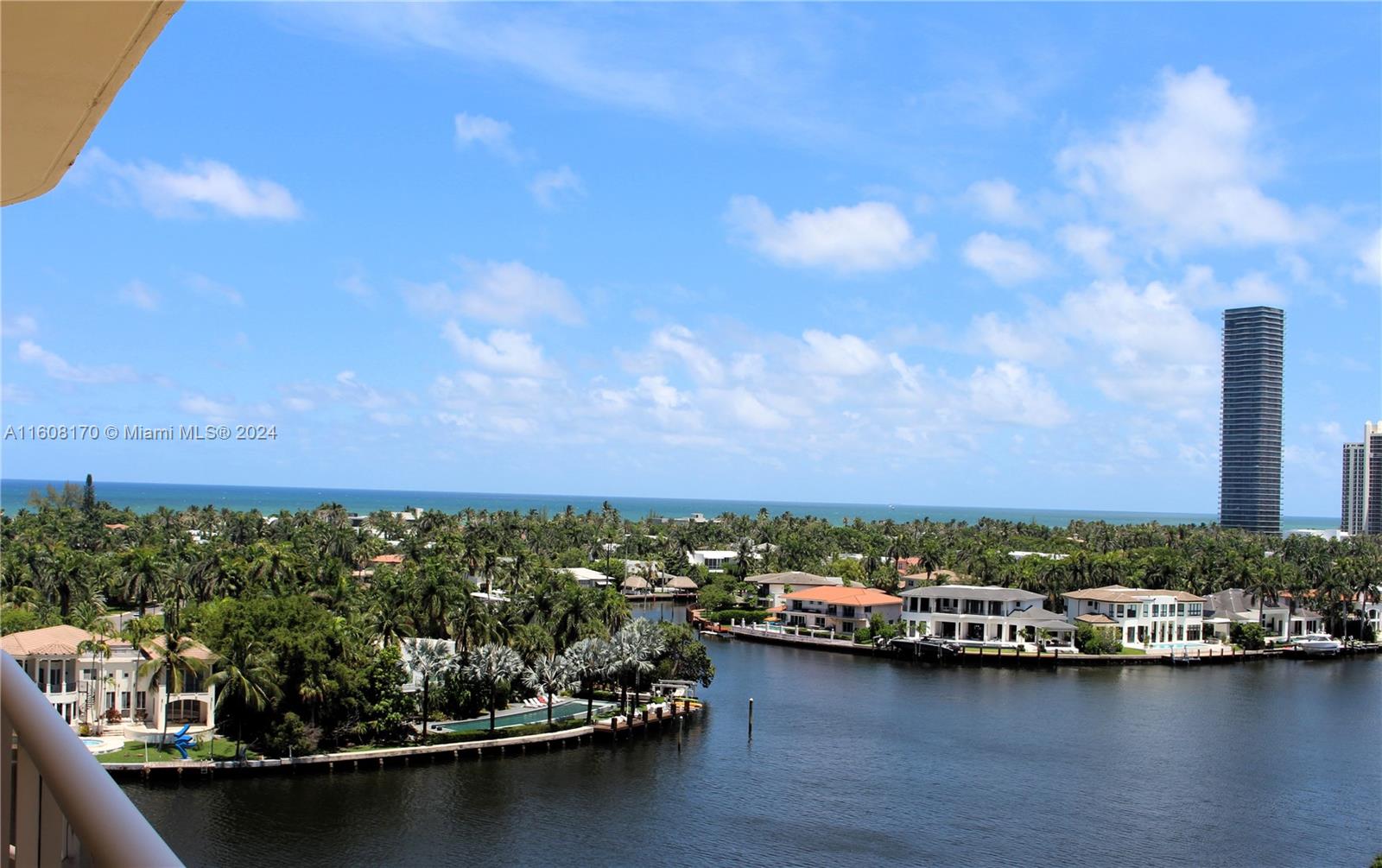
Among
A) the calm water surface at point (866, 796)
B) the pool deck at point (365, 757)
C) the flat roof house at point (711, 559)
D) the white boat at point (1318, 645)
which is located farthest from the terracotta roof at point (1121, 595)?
the pool deck at point (365, 757)

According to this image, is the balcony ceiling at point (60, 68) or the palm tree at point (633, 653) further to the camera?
the palm tree at point (633, 653)

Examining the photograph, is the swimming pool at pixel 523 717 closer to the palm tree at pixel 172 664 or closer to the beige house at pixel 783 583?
the palm tree at pixel 172 664

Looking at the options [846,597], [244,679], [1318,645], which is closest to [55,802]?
[244,679]

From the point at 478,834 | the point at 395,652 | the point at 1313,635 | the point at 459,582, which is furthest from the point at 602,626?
the point at 1313,635

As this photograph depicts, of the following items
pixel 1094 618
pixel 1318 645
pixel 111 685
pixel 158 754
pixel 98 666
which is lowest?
pixel 1318 645

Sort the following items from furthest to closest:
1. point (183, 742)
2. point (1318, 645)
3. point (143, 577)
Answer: point (1318, 645), point (143, 577), point (183, 742)

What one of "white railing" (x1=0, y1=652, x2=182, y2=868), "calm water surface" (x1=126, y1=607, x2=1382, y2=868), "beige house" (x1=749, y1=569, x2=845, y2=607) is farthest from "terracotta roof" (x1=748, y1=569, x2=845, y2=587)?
"white railing" (x1=0, y1=652, x2=182, y2=868)

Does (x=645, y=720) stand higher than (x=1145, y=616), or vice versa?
(x=1145, y=616)

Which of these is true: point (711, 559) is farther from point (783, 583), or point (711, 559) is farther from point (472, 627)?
point (472, 627)
